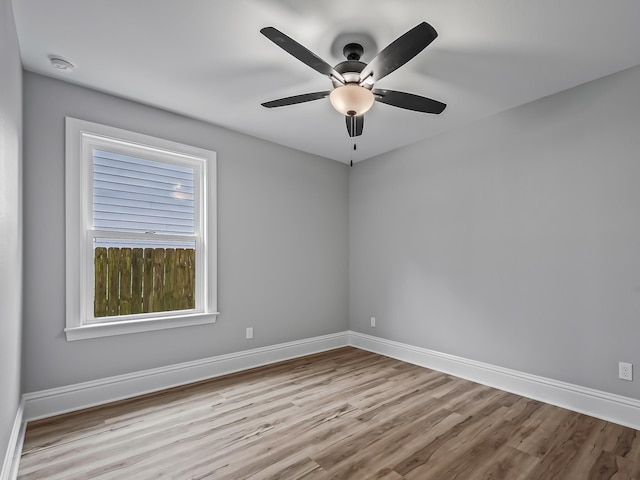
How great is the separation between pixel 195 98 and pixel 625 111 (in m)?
3.38

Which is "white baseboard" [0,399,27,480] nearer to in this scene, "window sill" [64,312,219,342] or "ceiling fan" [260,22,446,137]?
"window sill" [64,312,219,342]

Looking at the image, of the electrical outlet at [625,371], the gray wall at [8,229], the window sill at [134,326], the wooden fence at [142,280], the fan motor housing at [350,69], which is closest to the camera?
the gray wall at [8,229]

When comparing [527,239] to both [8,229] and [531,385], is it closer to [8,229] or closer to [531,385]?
[531,385]

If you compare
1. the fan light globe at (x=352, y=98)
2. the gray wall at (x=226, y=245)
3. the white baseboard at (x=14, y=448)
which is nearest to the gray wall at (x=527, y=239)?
the gray wall at (x=226, y=245)

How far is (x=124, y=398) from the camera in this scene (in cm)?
288

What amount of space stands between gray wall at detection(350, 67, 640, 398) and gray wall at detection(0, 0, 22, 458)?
3466 millimetres

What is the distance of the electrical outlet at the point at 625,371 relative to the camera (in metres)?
2.47

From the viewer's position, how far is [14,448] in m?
1.99

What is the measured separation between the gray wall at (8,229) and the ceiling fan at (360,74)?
1324mm

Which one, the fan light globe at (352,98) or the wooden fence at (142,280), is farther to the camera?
the wooden fence at (142,280)

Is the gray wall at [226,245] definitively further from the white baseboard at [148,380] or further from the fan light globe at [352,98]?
the fan light globe at [352,98]

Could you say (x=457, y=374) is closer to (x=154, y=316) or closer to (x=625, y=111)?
(x=625, y=111)

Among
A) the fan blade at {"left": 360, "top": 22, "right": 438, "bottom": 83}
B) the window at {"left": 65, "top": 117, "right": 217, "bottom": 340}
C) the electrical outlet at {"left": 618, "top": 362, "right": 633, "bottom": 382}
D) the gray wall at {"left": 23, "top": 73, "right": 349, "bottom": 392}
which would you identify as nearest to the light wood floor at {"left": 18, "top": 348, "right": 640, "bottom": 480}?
the electrical outlet at {"left": 618, "top": 362, "right": 633, "bottom": 382}

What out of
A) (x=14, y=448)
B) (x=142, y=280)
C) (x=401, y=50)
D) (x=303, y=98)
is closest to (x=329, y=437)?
(x=14, y=448)
